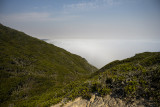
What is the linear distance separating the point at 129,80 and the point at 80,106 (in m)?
4.63

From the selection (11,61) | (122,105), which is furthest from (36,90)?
(122,105)

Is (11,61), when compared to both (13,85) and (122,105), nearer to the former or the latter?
(13,85)

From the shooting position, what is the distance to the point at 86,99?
6.93 metres

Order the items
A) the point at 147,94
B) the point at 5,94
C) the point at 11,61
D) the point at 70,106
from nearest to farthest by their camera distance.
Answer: the point at 147,94
the point at 70,106
the point at 5,94
the point at 11,61

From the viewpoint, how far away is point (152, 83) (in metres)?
5.23

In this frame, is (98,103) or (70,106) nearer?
(98,103)

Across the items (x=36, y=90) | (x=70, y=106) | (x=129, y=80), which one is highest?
(x=129, y=80)

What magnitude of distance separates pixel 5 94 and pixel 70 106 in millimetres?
24618

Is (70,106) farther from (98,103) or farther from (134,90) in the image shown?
(134,90)

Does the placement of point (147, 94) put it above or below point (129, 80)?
below

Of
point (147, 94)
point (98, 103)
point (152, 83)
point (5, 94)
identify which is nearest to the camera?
point (147, 94)

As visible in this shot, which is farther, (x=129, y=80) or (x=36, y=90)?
(x=36, y=90)

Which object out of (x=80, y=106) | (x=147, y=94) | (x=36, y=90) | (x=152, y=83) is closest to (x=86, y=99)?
(x=80, y=106)

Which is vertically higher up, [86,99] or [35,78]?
[86,99]
